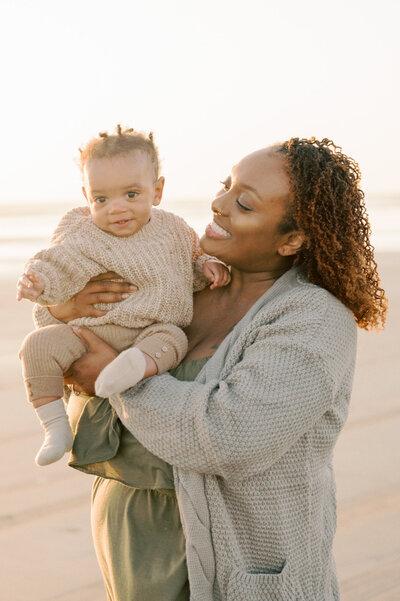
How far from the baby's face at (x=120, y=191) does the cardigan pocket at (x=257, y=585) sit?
46.2 inches

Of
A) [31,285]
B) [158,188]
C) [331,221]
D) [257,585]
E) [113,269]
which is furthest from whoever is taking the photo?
[158,188]

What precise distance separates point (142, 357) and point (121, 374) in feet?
0.32

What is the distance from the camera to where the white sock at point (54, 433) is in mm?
2494

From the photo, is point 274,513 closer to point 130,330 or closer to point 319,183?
point 130,330

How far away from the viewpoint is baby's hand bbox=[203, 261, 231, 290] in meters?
2.77

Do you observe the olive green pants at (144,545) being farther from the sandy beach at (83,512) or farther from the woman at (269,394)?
the sandy beach at (83,512)

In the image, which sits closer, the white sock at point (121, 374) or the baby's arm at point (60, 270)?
the white sock at point (121, 374)

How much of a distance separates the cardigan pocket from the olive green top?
0.32m

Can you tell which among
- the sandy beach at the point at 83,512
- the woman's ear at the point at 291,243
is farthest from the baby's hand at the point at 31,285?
the sandy beach at the point at 83,512

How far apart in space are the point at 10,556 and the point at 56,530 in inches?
12.7

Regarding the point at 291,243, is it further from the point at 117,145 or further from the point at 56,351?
the point at 56,351

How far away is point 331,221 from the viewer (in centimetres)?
242

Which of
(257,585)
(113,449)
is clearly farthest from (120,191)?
(257,585)

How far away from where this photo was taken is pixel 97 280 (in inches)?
110
